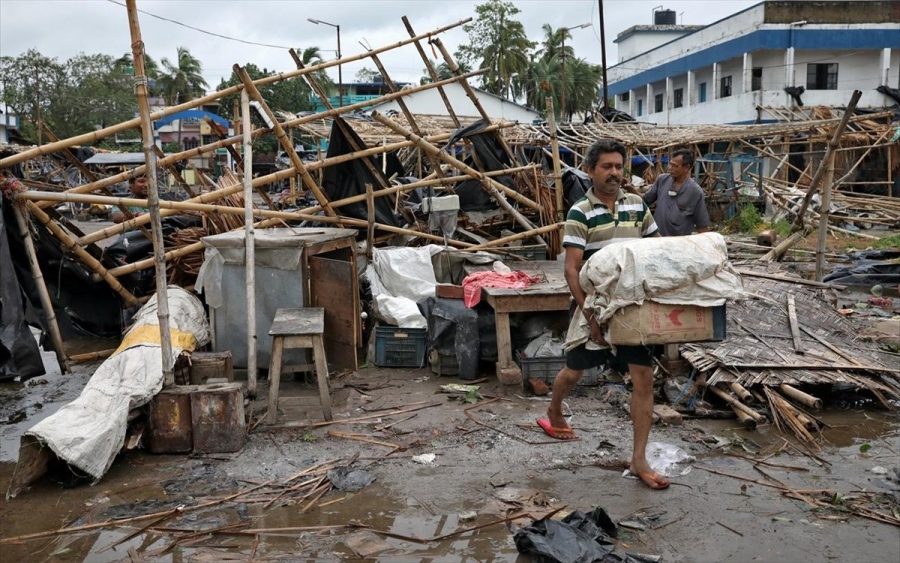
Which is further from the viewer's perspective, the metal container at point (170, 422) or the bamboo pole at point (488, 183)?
the bamboo pole at point (488, 183)

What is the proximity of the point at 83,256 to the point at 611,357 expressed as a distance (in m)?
5.35

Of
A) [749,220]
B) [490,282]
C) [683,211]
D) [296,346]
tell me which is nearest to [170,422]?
[296,346]

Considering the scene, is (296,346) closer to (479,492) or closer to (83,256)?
(479,492)

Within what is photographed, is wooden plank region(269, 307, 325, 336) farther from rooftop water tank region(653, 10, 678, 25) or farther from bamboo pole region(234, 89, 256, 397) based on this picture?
rooftop water tank region(653, 10, 678, 25)

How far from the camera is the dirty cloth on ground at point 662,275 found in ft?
12.8

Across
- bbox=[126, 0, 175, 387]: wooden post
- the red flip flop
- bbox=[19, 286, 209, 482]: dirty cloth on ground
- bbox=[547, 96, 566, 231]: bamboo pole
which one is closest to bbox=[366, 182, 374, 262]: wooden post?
bbox=[547, 96, 566, 231]: bamboo pole

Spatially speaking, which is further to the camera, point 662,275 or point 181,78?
point 181,78

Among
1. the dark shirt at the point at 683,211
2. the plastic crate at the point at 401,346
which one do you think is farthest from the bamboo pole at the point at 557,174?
the plastic crate at the point at 401,346

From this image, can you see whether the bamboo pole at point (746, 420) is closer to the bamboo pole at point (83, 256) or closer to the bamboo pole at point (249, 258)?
the bamboo pole at point (249, 258)

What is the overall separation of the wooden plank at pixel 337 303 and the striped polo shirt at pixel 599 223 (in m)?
2.95

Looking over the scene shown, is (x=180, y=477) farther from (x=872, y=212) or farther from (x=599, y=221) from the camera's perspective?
(x=872, y=212)

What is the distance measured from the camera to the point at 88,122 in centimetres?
4494

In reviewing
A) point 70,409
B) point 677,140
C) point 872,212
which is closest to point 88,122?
point 677,140

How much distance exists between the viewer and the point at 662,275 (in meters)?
3.92
